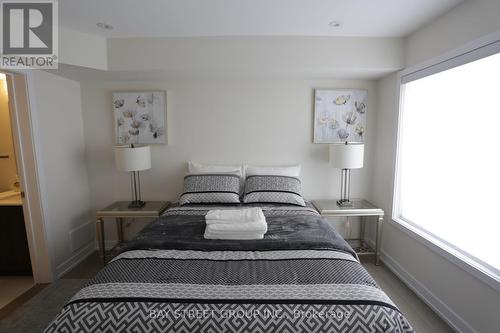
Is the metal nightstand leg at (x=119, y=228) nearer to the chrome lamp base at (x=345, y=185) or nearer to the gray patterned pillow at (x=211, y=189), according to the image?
the gray patterned pillow at (x=211, y=189)

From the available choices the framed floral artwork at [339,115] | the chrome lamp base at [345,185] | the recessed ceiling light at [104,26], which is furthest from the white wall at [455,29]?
the recessed ceiling light at [104,26]

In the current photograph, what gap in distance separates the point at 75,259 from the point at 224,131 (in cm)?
227

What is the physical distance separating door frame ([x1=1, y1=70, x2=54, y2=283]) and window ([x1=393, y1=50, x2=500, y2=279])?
3.61 meters

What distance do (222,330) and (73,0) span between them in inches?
94.0

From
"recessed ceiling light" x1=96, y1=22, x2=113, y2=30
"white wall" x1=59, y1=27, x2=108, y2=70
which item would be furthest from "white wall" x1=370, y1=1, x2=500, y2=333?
"white wall" x1=59, y1=27, x2=108, y2=70

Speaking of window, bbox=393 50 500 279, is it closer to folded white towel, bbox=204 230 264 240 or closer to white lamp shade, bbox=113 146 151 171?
folded white towel, bbox=204 230 264 240

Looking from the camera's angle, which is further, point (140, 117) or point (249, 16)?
point (140, 117)

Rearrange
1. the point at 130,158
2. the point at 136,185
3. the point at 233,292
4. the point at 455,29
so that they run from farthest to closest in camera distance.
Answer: the point at 136,185
the point at 130,158
the point at 455,29
the point at 233,292

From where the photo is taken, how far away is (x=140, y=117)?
2.95 m

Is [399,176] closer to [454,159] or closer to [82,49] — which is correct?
[454,159]

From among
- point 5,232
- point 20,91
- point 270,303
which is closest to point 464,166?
point 270,303

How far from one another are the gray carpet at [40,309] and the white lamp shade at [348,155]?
2934mm

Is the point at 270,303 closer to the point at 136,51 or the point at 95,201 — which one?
the point at 136,51

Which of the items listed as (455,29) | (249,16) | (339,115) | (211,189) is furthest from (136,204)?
(455,29)
